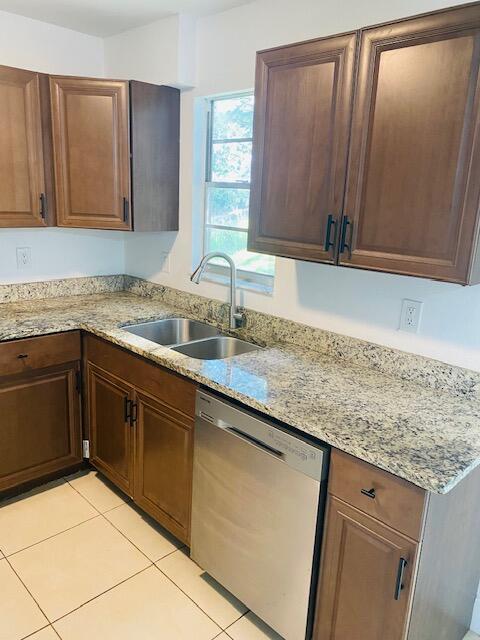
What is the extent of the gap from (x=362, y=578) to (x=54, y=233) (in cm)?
250

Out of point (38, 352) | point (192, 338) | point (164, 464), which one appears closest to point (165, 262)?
point (192, 338)

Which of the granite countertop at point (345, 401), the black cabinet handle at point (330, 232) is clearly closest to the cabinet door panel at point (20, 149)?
the granite countertop at point (345, 401)

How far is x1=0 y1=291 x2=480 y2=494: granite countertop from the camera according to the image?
133 cm

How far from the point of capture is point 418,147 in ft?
4.79

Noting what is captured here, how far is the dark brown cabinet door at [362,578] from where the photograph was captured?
52.9 inches

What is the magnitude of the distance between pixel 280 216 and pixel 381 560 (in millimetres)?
1206

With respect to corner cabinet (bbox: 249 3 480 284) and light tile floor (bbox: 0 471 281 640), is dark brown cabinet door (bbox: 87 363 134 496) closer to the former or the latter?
light tile floor (bbox: 0 471 281 640)

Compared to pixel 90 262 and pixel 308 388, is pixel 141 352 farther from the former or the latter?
pixel 90 262

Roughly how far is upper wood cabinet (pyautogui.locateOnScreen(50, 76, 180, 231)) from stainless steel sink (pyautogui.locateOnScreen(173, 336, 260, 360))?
2.55 feet

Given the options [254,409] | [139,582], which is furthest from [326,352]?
[139,582]

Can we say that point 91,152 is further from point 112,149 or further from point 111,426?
point 111,426

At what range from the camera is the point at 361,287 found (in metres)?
2.04

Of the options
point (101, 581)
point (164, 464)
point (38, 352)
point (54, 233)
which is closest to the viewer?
point (101, 581)

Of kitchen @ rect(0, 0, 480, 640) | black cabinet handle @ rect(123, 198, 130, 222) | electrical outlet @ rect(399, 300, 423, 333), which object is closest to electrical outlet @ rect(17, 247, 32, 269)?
kitchen @ rect(0, 0, 480, 640)
